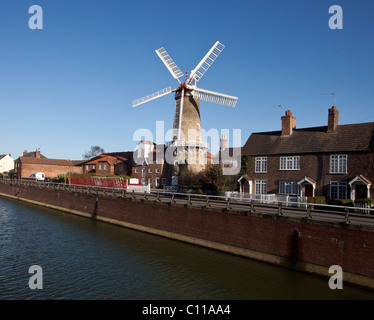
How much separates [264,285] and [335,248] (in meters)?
4.00

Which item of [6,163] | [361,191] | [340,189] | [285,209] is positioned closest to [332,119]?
[340,189]

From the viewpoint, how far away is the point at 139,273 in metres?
17.2

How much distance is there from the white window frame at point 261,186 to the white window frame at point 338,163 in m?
7.16

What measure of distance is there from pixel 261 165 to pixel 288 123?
18.6 feet

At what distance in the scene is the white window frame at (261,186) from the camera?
113ft

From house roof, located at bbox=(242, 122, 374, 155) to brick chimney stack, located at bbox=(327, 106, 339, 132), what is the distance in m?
0.38

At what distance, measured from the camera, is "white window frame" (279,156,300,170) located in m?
32.4

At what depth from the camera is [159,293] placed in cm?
1460

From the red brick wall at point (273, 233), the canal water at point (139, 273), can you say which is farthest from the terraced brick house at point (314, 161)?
the canal water at point (139, 273)

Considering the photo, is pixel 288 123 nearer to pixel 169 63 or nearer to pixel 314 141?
pixel 314 141

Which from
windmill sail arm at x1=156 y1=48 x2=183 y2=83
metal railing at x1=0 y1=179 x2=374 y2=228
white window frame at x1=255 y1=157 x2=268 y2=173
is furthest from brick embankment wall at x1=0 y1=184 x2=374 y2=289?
windmill sail arm at x1=156 y1=48 x2=183 y2=83
